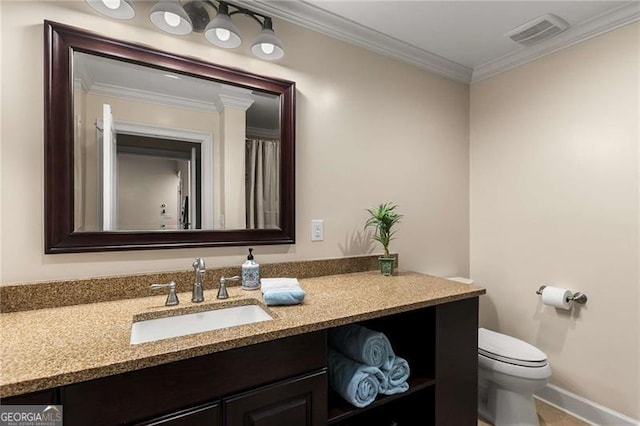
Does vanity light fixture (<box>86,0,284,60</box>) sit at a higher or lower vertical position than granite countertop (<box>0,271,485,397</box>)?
higher

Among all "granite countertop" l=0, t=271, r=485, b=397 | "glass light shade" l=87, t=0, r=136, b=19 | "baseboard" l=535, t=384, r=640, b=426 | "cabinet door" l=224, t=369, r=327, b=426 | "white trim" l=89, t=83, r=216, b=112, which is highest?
"glass light shade" l=87, t=0, r=136, b=19

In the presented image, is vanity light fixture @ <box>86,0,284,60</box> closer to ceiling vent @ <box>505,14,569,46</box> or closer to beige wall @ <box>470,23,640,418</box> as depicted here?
ceiling vent @ <box>505,14,569,46</box>

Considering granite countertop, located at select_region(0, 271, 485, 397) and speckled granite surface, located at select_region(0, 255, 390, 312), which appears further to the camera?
speckled granite surface, located at select_region(0, 255, 390, 312)

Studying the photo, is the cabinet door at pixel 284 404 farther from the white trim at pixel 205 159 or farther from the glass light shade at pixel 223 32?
the glass light shade at pixel 223 32

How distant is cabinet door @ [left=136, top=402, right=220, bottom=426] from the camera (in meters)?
0.85

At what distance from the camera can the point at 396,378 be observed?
4.42ft

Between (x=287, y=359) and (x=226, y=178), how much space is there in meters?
0.91

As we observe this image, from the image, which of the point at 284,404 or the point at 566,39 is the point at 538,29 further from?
the point at 284,404

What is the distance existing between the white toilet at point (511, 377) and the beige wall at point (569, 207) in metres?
0.38

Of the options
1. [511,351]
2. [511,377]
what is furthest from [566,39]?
[511,377]

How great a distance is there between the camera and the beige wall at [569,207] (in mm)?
1745

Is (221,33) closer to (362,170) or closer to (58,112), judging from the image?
(58,112)

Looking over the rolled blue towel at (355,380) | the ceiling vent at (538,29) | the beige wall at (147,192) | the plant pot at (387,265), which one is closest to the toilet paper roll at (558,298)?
the plant pot at (387,265)

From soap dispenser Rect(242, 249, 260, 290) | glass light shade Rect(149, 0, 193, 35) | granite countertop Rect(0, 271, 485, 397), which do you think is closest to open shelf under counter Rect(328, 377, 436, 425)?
granite countertop Rect(0, 271, 485, 397)
